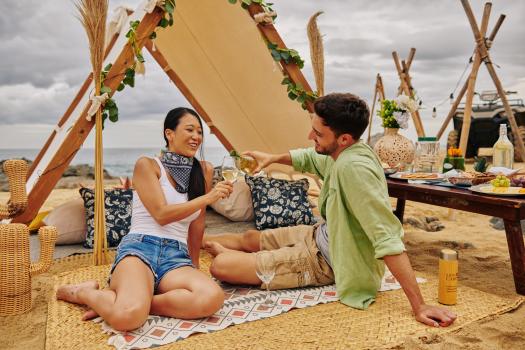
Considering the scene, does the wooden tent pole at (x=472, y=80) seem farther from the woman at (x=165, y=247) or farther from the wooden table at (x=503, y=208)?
the woman at (x=165, y=247)

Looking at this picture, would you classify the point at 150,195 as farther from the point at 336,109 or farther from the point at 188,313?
the point at 336,109

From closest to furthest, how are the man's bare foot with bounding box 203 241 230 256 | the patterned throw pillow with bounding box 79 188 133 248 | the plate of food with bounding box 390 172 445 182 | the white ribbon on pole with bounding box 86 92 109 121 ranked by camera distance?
the man's bare foot with bounding box 203 241 230 256
the white ribbon on pole with bounding box 86 92 109 121
the plate of food with bounding box 390 172 445 182
the patterned throw pillow with bounding box 79 188 133 248

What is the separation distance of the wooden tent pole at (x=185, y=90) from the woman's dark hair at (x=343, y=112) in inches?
137

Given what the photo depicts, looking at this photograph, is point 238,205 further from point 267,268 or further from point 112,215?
point 267,268

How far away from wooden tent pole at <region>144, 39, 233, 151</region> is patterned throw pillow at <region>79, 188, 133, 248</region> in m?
2.18

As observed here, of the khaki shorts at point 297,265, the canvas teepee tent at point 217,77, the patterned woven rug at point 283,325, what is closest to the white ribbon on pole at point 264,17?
the canvas teepee tent at point 217,77

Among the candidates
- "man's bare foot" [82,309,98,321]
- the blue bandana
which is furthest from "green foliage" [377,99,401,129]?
"man's bare foot" [82,309,98,321]

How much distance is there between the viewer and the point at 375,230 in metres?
2.41

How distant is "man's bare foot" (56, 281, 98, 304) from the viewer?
2742 mm

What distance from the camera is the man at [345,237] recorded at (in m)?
2.43

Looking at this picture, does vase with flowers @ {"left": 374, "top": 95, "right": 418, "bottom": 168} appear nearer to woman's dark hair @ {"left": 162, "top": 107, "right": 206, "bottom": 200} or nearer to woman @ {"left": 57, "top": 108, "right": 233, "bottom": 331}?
woman @ {"left": 57, "top": 108, "right": 233, "bottom": 331}

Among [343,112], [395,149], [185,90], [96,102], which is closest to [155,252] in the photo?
[343,112]

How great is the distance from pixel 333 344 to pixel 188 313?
76 cm

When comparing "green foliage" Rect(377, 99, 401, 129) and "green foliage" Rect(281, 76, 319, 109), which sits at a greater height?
"green foliage" Rect(281, 76, 319, 109)
